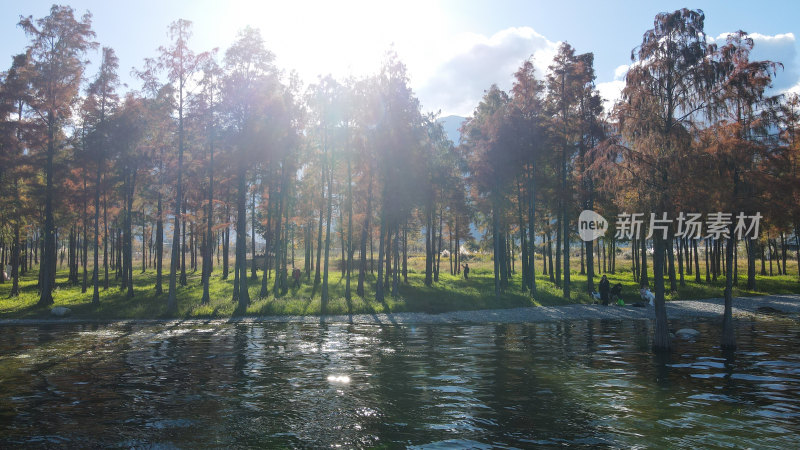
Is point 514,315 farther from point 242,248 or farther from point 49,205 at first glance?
point 49,205

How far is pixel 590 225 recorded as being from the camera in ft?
138

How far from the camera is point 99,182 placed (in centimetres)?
3353

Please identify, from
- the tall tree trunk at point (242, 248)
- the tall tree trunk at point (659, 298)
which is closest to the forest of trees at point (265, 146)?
the tall tree trunk at point (242, 248)

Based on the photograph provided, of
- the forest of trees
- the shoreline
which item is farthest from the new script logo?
the shoreline

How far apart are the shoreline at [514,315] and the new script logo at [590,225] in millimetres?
8973

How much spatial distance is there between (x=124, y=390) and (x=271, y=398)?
14.6 ft

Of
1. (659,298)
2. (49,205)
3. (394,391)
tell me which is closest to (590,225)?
(659,298)

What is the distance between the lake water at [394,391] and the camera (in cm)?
970

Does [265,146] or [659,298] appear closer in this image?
[659,298]

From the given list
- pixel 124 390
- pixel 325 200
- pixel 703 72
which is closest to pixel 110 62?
pixel 325 200

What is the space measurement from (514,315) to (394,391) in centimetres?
Answer: 1885

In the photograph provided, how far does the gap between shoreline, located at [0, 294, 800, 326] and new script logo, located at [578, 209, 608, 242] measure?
29.4 feet

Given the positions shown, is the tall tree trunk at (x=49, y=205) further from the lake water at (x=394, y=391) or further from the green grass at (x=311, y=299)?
the lake water at (x=394, y=391)

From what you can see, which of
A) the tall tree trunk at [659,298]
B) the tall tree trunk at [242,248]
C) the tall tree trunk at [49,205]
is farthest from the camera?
the tall tree trunk at [49,205]
